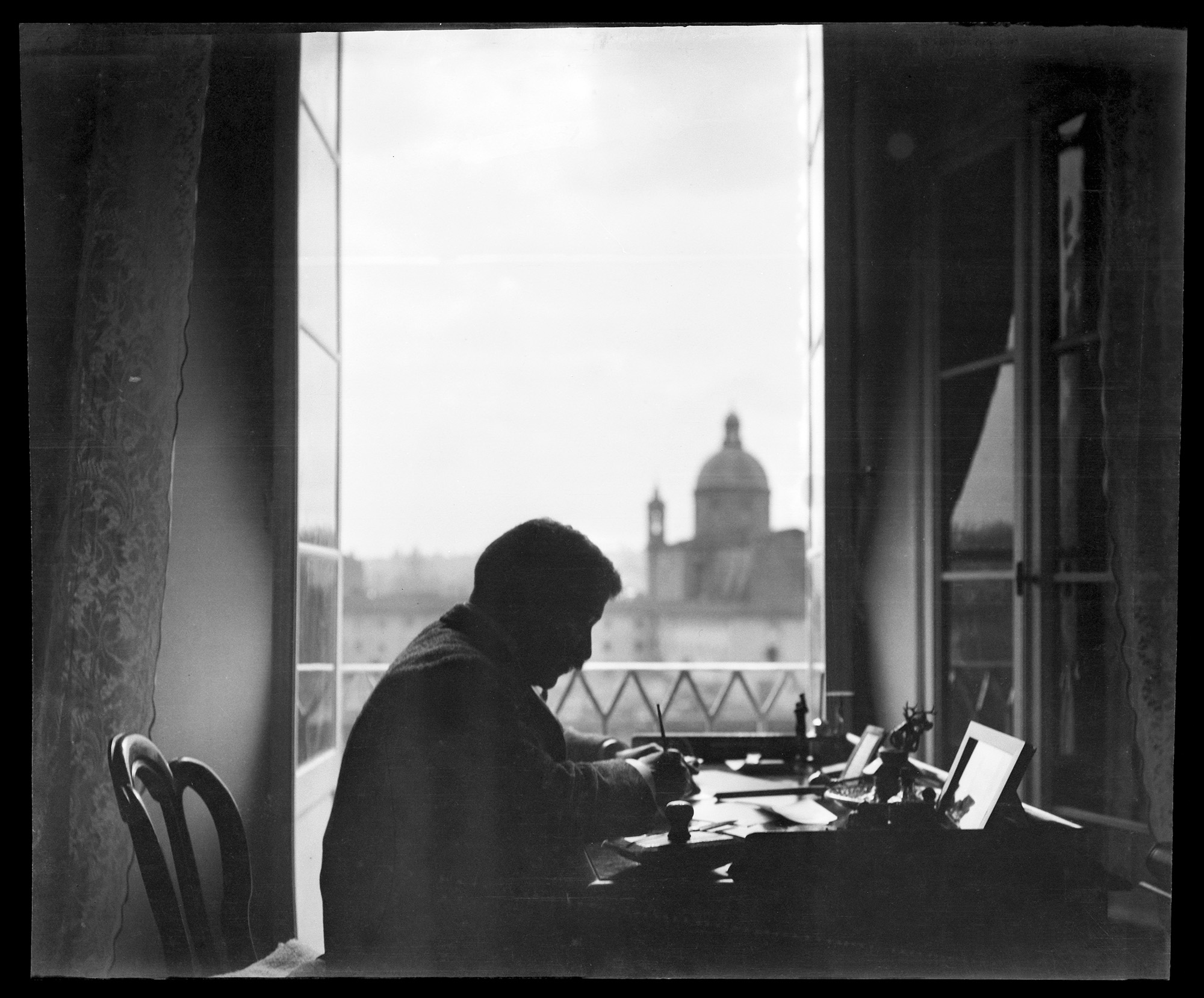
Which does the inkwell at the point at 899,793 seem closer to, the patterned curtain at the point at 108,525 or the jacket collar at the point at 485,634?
the jacket collar at the point at 485,634

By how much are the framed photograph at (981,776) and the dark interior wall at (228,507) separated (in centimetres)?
136

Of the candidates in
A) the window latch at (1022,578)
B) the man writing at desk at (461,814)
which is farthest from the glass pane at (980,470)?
the man writing at desk at (461,814)

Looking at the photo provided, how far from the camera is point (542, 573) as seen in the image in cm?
194

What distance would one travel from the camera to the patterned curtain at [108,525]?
6.13 ft

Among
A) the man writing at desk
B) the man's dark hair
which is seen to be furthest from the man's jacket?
the man's dark hair

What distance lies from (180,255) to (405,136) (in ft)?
1.74

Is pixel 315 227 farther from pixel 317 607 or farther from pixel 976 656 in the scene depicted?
pixel 976 656

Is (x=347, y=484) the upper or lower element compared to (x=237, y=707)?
upper

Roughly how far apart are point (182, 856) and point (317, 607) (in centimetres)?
98

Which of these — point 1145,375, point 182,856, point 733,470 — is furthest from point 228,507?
point 1145,375

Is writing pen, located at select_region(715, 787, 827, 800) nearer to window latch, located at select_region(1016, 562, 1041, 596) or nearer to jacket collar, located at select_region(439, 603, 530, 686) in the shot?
jacket collar, located at select_region(439, 603, 530, 686)

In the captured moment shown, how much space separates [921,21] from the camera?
76.6 inches

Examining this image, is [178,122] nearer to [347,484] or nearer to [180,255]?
Answer: [180,255]

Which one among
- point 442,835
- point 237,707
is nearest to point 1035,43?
point 442,835
